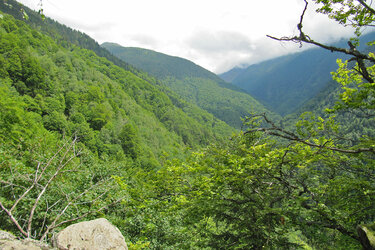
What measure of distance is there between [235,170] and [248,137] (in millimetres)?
4639

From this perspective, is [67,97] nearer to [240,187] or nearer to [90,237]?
[90,237]

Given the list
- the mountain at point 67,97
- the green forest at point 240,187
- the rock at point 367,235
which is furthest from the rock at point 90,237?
the mountain at point 67,97

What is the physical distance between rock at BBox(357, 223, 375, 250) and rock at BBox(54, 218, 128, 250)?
5.56 m

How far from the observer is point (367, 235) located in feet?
14.3

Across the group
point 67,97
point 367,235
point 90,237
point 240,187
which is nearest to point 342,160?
point 367,235

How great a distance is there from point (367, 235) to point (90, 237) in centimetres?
624

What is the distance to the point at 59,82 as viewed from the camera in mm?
60344

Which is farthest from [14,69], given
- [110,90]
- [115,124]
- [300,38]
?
[300,38]

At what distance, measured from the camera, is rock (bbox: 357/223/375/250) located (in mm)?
4254

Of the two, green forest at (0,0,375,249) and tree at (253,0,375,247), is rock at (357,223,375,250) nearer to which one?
green forest at (0,0,375,249)

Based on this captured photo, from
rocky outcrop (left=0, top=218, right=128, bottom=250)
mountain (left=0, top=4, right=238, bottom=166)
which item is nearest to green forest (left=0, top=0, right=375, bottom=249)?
rocky outcrop (left=0, top=218, right=128, bottom=250)

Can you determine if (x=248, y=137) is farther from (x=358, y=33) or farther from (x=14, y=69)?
(x=14, y=69)

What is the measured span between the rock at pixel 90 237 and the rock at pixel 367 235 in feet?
18.2

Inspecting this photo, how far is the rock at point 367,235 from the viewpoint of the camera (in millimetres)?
4254
